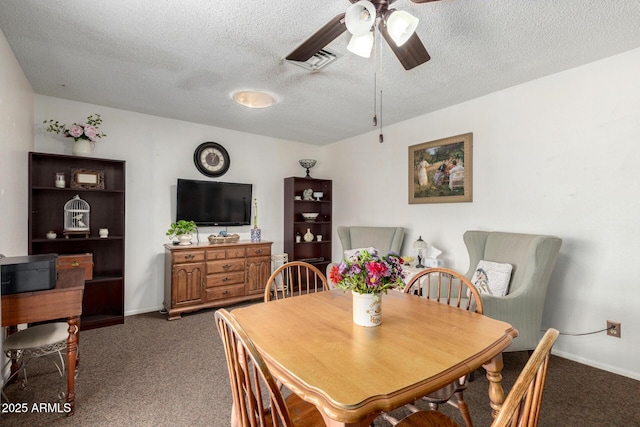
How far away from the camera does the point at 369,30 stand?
1.52 meters

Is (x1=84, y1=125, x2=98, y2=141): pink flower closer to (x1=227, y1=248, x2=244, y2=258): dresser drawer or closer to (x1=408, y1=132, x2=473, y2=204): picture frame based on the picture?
(x1=227, y1=248, x2=244, y2=258): dresser drawer

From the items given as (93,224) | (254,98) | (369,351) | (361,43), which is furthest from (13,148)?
(369,351)

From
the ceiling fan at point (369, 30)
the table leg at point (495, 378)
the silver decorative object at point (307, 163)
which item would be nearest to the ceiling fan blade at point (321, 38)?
the ceiling fan at point (369, 30)

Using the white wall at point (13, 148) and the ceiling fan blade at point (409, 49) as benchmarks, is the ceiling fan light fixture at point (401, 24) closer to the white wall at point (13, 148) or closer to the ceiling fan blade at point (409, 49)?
the ceiling fan blade at point (409, 49)

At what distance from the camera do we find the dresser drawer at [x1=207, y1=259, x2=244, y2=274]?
384cm

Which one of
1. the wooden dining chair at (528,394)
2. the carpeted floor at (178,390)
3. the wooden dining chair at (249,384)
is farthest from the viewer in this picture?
the carpeted floor at (178,390)

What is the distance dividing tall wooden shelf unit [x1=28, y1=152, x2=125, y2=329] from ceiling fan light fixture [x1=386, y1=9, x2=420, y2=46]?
10.5ft

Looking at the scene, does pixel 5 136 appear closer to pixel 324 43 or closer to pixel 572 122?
pixel 324 43

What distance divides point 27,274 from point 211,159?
9.09ft

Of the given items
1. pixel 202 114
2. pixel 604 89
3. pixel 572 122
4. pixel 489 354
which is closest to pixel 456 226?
pixel 572 122

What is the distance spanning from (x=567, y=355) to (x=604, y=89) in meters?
2.26

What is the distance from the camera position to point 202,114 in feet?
12.7

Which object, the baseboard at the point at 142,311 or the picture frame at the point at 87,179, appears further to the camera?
the baseboard at the point at 142,311

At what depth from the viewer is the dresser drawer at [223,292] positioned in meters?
3.85
